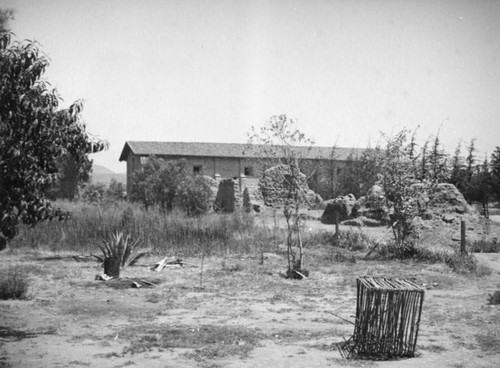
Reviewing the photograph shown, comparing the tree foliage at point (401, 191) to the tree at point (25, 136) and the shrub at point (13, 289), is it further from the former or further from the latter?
the tree at point (25, 136)

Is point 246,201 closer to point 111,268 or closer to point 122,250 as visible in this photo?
point 122,250

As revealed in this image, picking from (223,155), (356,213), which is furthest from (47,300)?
(223,155)

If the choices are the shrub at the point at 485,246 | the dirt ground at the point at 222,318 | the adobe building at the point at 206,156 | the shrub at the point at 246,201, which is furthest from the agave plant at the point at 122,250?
the adobe building at the point at 206,156

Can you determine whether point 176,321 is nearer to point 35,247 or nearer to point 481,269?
point 481,269

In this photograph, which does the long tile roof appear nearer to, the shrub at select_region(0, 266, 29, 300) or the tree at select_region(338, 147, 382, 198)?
the tree at select_region(338, 147, 382, 198)

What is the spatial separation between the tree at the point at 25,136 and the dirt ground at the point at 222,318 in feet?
5.67

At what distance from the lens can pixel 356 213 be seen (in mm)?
22156

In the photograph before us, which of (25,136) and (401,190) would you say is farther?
(401,190)

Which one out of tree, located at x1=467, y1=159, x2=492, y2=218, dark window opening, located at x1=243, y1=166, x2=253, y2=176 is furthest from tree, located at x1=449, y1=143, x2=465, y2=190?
dark window opening, located at x1=243, y1=166, x2=253, y2=176

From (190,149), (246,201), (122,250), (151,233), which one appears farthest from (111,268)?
(190,149)

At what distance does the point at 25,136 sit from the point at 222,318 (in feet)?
13.7

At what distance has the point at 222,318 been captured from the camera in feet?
25.6

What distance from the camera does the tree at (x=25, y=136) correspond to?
16.1ft

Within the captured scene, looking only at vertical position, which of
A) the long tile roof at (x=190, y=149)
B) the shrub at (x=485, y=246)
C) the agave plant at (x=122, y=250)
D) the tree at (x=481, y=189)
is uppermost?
the long tile roof at (x=190, y=149)
